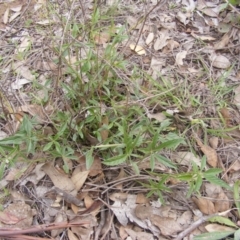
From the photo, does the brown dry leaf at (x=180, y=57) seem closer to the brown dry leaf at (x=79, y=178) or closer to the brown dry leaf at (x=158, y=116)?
the brown dry leaf at (x=158, y=116)

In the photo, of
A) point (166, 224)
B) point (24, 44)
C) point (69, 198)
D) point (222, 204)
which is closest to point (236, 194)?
point (222, 204)

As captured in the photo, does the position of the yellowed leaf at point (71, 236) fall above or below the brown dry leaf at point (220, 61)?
below

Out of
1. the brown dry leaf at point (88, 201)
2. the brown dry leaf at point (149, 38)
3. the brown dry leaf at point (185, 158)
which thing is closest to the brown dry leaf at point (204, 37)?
the brown dry leaf at point (149, 38)

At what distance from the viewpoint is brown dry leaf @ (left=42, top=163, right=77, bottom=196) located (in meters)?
1.43

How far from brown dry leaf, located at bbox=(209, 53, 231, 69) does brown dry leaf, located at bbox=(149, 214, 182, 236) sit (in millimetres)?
833

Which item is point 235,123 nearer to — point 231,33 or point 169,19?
point 231,33

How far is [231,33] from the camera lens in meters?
1.97

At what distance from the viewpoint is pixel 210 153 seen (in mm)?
1552

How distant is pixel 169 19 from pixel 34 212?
4.06 feet

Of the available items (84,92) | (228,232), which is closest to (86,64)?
(84,92)

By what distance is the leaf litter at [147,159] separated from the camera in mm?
1396

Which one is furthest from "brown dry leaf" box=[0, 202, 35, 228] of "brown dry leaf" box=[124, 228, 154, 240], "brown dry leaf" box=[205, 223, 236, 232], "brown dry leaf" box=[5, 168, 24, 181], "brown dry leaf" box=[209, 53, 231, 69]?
"brown dry leaf" box=[209, 53, 231, 69]

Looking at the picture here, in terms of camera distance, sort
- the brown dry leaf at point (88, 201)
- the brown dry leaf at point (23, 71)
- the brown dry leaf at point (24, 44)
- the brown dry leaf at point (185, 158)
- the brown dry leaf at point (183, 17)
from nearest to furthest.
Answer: the brown dry leaf at point (88, 201) < the brown dry leaf at point (185, 158) < the brown dry leaf at point (23, 71) < the brown dry leaf at point (24, 44) < the brown dry leaf at point (183, 17)

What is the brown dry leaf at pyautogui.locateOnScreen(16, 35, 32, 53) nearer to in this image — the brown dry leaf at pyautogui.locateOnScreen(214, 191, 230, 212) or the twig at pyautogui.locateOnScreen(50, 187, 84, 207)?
the twig at pyautogui.locateOnScreen(50, 187, 84, 207)
